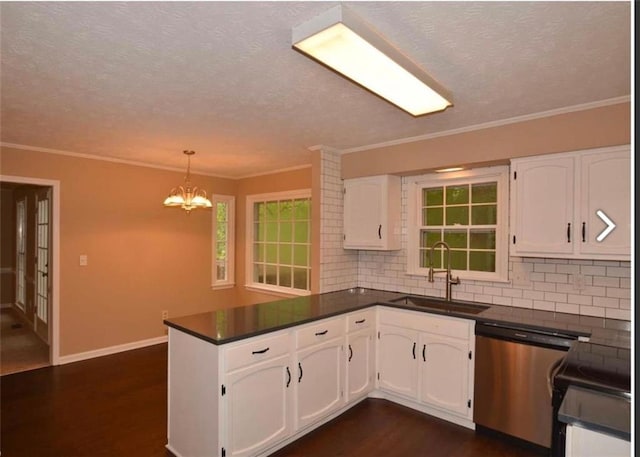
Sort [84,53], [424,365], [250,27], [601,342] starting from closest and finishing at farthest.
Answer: [250,27], [84,53], [601,342], [424,365]

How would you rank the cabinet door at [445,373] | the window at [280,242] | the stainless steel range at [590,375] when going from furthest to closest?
the window at [280,242] → the cabinet door at [445,373] → the stainless steel range at [590,375]

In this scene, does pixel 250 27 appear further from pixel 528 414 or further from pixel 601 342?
pixel 528 414

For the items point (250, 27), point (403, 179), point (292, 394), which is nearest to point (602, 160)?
point (403, 179)

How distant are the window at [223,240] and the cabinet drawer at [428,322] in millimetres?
3221

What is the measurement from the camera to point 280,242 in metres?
5.34

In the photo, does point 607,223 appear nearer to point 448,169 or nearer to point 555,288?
point 555,288

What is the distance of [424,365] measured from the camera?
2979mm

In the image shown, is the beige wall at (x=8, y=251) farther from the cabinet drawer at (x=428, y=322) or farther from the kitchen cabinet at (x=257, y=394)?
the cabinet drawer at (x=428, y=322)

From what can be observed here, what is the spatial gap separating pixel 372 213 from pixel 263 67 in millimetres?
2052

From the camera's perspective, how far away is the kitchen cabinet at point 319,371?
257 cm

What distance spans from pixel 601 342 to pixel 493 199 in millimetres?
1517

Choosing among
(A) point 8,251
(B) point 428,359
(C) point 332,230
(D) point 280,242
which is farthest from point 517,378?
(A) point 8,251

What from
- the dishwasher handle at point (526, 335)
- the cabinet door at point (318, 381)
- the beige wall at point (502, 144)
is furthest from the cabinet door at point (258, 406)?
the beige wall at point (502, 144)

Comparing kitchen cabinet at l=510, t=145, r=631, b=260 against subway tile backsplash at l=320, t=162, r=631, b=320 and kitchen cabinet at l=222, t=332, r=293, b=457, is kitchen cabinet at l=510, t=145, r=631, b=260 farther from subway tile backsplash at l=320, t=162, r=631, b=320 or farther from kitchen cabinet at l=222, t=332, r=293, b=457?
kitchen cabinet at l=222, t=332, r=293, b=457
